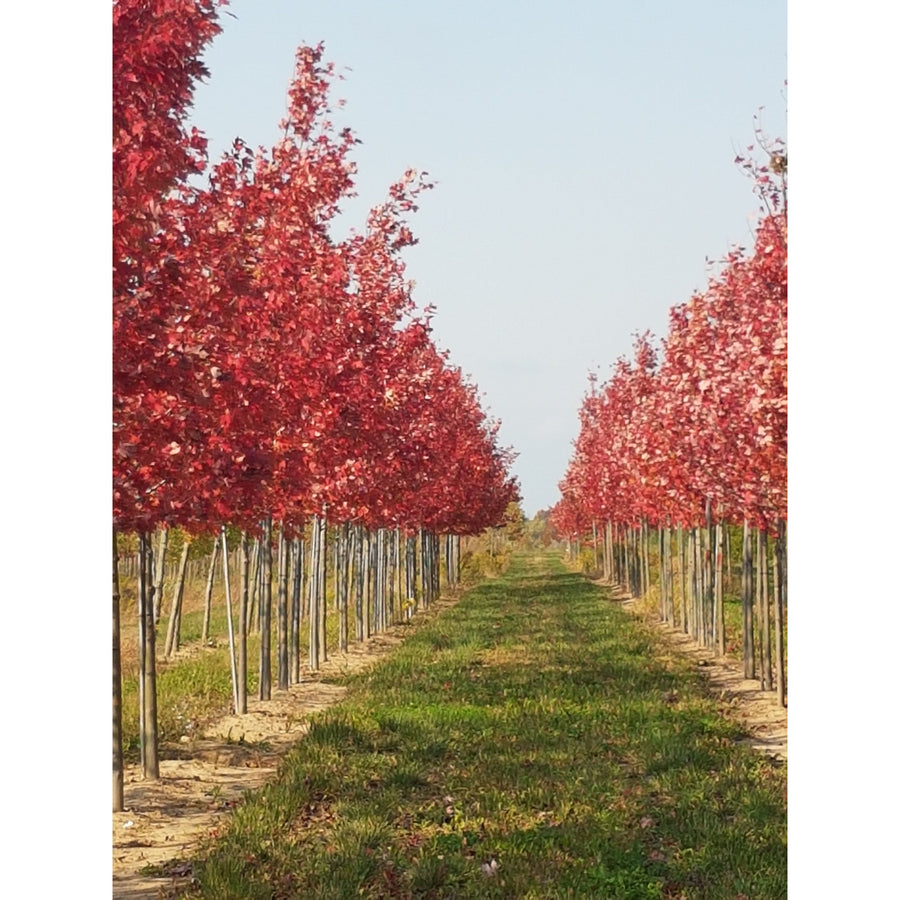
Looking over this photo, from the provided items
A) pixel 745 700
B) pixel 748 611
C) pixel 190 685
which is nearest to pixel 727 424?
pixel 745 700

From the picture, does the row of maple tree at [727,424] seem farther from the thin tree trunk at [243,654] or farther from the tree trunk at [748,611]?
the thin tree trunk at [243,654]

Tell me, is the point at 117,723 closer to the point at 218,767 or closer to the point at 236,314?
the point at 218,767

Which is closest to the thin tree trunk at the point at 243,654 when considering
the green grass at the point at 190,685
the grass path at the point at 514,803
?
the green grass at the point at 190,685

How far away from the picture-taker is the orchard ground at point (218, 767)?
8414 mm

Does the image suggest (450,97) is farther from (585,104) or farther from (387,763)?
(387,763)

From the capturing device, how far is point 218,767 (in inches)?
446

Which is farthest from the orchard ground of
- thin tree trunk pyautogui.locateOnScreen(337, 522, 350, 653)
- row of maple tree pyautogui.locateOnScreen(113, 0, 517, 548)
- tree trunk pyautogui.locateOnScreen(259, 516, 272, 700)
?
thin tree trunk pyautogui.locateOnScreen(337, 522, 350, 653)

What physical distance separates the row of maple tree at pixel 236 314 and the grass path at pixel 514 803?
75.4 inches

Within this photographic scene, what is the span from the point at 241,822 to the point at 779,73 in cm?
630

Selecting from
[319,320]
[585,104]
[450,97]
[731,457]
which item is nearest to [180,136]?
[450,97]

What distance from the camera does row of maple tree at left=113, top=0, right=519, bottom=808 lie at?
8008 mm

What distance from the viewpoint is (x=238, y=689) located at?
14.8 metres

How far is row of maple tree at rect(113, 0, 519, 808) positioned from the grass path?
192cm
